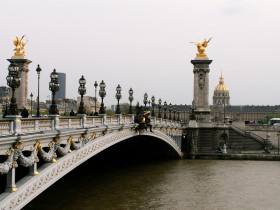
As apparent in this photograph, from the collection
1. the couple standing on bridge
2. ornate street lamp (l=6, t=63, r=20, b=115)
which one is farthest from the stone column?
the couple standing on bridge

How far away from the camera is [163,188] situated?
3616 cm

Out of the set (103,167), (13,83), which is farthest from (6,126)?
(103,167)

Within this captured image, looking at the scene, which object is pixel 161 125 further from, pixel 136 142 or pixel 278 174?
pixel 278 174

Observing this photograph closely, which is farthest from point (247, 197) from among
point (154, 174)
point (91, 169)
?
point (91, 169)

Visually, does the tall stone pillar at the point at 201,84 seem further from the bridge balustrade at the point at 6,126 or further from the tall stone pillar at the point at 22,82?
the bridge balustrade at the point at 6,126

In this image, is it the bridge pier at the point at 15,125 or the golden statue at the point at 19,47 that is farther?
the golden statue at the point at 19,47

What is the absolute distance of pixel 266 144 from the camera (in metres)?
68.4

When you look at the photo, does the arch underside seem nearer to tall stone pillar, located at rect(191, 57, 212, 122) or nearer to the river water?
the river water

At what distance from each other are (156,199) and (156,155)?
84.6 ft

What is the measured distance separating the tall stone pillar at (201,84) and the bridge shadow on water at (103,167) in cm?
2189

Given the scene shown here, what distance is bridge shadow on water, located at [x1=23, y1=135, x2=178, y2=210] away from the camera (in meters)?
28.9

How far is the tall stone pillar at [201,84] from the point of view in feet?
262

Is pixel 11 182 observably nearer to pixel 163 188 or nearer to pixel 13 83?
pixel 13 83

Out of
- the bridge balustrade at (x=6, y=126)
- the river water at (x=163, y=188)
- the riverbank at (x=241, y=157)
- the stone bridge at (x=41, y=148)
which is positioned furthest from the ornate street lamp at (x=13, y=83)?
the riverbank at (x=241, y=157)
